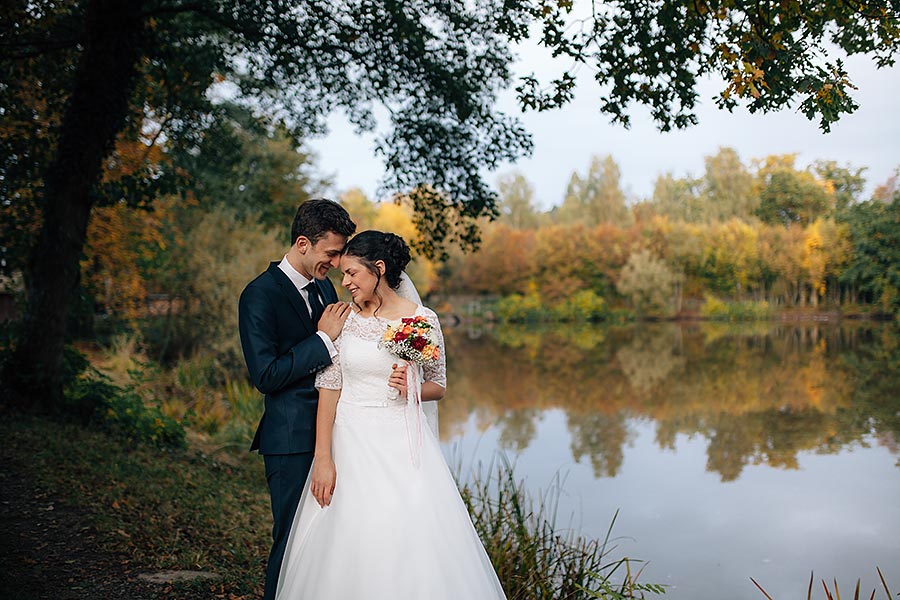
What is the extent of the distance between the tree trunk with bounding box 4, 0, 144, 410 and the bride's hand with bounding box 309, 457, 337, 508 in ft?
19.5

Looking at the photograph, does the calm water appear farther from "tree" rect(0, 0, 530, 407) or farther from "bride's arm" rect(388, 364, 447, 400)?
"bride's arm" rect(388, 364, 447, 400)

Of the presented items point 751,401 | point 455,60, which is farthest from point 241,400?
point 751,401

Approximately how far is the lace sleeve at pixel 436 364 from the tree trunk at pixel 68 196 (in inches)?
238

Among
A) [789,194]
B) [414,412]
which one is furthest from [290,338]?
[789,194]

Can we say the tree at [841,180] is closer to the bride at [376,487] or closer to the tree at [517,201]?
the tree at [517,201]

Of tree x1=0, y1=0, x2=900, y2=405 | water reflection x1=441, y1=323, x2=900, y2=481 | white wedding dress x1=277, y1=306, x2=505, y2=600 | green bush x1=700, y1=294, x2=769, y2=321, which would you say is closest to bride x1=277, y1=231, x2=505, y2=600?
white wedding dress x1=277, y1=306, x2=505, y2=600

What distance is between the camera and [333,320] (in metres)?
3.33

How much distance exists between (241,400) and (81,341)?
4835 millimetres


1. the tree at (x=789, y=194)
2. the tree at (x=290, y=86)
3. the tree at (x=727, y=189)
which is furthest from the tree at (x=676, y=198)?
the tree at (x=290, y=86)

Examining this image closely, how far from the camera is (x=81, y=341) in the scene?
48.2ft

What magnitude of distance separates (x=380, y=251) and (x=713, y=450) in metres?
11.7

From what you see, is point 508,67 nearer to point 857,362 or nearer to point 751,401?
point 751,401

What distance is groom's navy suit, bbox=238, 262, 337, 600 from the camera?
3.29 m

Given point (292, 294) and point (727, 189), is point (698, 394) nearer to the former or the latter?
point (292, 294)
